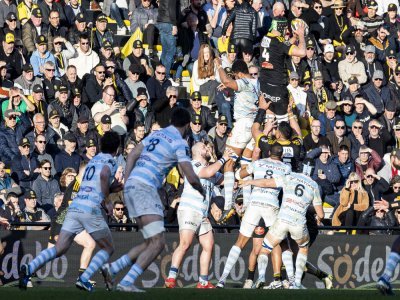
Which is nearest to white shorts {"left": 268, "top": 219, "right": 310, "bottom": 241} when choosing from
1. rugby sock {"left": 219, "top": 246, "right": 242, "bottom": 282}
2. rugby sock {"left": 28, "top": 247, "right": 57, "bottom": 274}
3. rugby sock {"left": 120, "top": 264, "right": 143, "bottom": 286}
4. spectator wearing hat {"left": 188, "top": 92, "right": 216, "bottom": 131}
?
rugby sock {"left": 219, "top": 246, "right": 242, "bottom": 282}

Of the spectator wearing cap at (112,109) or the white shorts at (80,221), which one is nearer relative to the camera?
the white shorts at (80,221)

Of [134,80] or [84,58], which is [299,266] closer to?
[134,80]

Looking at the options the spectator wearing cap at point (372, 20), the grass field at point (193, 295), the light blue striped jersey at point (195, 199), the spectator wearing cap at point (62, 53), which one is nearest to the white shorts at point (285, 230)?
the light blue striped jersey at point (195, 199)

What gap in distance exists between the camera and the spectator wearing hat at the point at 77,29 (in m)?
30.5

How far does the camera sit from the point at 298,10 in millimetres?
33312

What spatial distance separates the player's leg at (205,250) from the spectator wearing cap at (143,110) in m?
6.21

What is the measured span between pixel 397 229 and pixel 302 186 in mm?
3457

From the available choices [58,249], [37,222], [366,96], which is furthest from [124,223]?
[366,96]

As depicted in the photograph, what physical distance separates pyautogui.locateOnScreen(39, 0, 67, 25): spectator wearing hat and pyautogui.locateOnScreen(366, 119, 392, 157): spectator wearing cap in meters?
6.91

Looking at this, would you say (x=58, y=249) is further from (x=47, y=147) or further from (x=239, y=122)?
(x=47, y=147)

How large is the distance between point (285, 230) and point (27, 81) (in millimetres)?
8258

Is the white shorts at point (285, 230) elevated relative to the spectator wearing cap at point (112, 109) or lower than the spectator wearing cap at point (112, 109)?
lower

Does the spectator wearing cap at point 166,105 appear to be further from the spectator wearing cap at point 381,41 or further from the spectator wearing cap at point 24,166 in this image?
the spectator wearing cap at point 381,41

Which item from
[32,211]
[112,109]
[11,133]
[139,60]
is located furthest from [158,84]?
[32,211]
